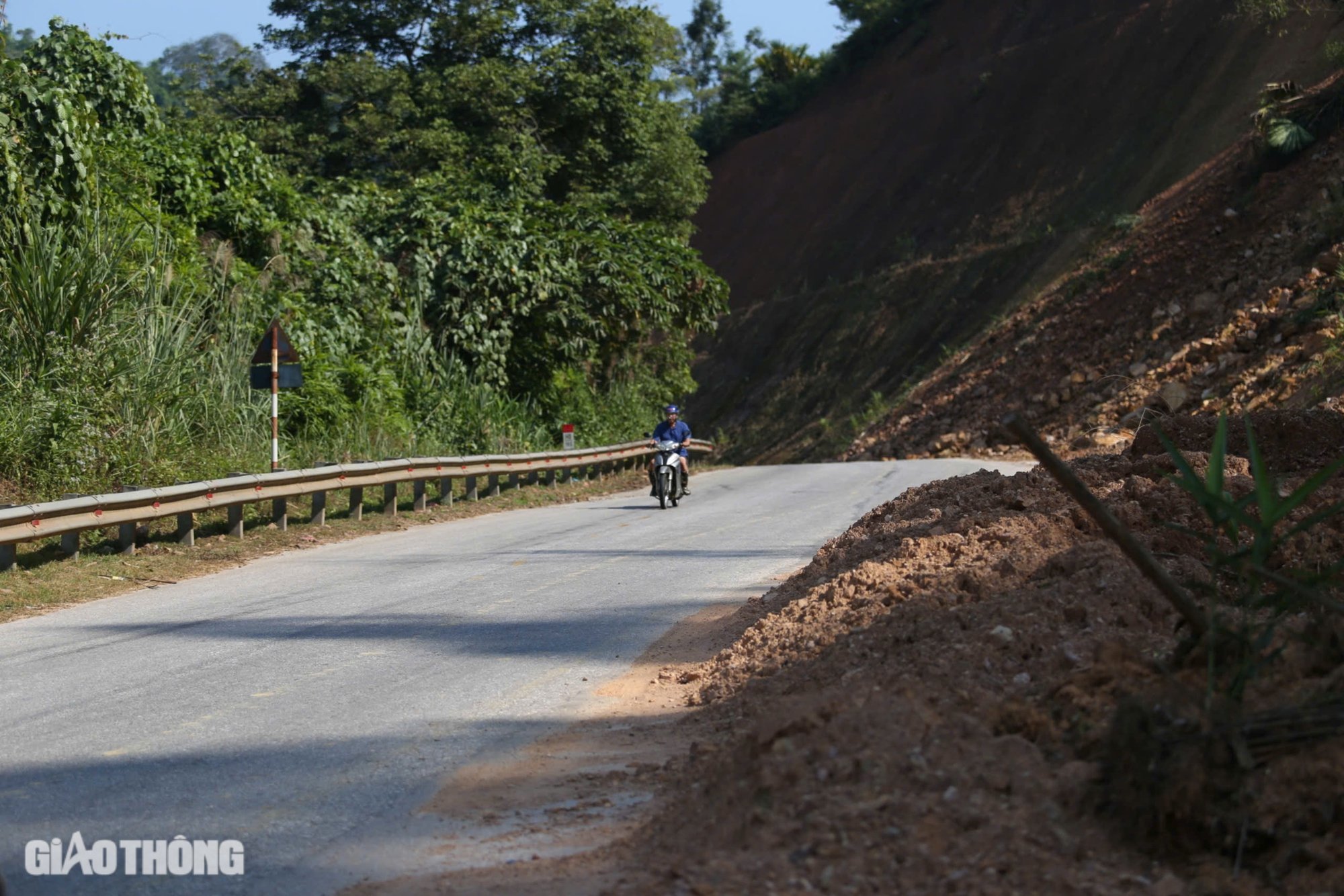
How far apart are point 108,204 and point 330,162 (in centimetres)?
2059

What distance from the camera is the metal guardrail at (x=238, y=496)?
1179 cm

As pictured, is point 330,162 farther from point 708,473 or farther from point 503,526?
point 503,526

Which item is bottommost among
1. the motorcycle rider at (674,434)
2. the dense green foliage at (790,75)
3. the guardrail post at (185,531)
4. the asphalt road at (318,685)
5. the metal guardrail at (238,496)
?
the asphalt road at (318,685)

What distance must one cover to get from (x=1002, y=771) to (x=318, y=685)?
4390mm

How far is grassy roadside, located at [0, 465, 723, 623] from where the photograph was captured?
11.2m

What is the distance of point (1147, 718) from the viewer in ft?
13.4

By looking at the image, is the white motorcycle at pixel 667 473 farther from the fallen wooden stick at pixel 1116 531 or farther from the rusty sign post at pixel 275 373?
the fallen wooden stick at pixel 1116 531

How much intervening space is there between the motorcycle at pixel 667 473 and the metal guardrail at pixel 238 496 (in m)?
2.89

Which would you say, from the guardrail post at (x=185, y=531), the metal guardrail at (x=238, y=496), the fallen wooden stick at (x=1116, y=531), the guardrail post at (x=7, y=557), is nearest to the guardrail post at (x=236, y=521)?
the metal guardrail at (x=238, y=496)

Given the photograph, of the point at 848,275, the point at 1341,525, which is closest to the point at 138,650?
the point at 1341,525

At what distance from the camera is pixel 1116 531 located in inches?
188

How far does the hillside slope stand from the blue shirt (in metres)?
24.1

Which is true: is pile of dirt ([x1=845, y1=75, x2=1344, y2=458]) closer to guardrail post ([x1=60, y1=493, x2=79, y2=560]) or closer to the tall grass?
the tall grass

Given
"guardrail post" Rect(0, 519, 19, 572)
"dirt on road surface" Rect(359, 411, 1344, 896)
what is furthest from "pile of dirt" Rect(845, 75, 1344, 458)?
"guardrail post" Rect(0, 519, 19, 572)
